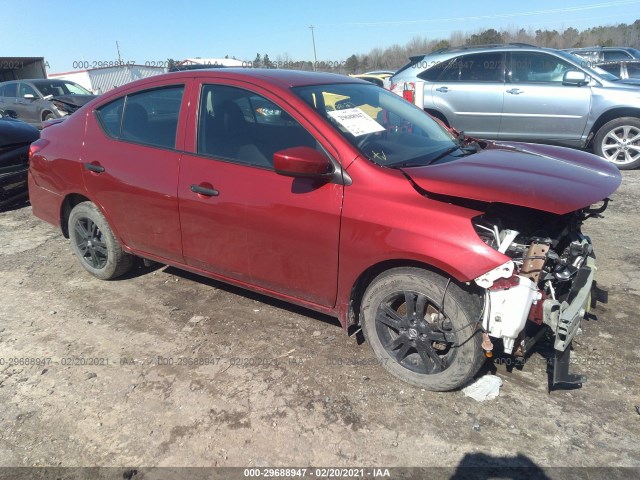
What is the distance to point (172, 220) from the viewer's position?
341 cm

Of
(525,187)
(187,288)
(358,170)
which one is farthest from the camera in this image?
(187,288)

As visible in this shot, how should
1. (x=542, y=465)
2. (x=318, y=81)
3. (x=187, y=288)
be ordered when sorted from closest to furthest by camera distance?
1. (x=542, y=465)
2. (x=318, y=81)
3. (x=187, y=288)

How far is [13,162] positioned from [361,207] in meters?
5.78

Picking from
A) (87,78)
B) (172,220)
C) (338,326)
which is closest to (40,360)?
(172,220)

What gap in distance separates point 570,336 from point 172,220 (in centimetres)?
258

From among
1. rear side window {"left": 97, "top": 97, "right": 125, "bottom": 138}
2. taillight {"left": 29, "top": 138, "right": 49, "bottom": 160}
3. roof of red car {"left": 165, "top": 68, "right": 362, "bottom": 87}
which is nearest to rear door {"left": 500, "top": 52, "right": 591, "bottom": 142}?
roof of red car {"left": 165, "top": 68, "right": 362, "bottom": 87}

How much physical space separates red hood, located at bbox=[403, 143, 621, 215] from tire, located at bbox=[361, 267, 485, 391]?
48 centimetres

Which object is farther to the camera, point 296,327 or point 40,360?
point 296,327

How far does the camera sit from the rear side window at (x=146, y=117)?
3413 mm

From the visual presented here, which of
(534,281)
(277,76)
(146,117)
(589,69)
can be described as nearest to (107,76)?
(589,69)

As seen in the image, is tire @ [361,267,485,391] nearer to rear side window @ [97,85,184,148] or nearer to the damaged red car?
the damaged red car

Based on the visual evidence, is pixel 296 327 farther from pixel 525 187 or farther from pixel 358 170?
pixel 525 187

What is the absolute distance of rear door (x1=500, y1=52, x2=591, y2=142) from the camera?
293 inches

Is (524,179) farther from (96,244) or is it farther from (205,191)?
(96,244)
